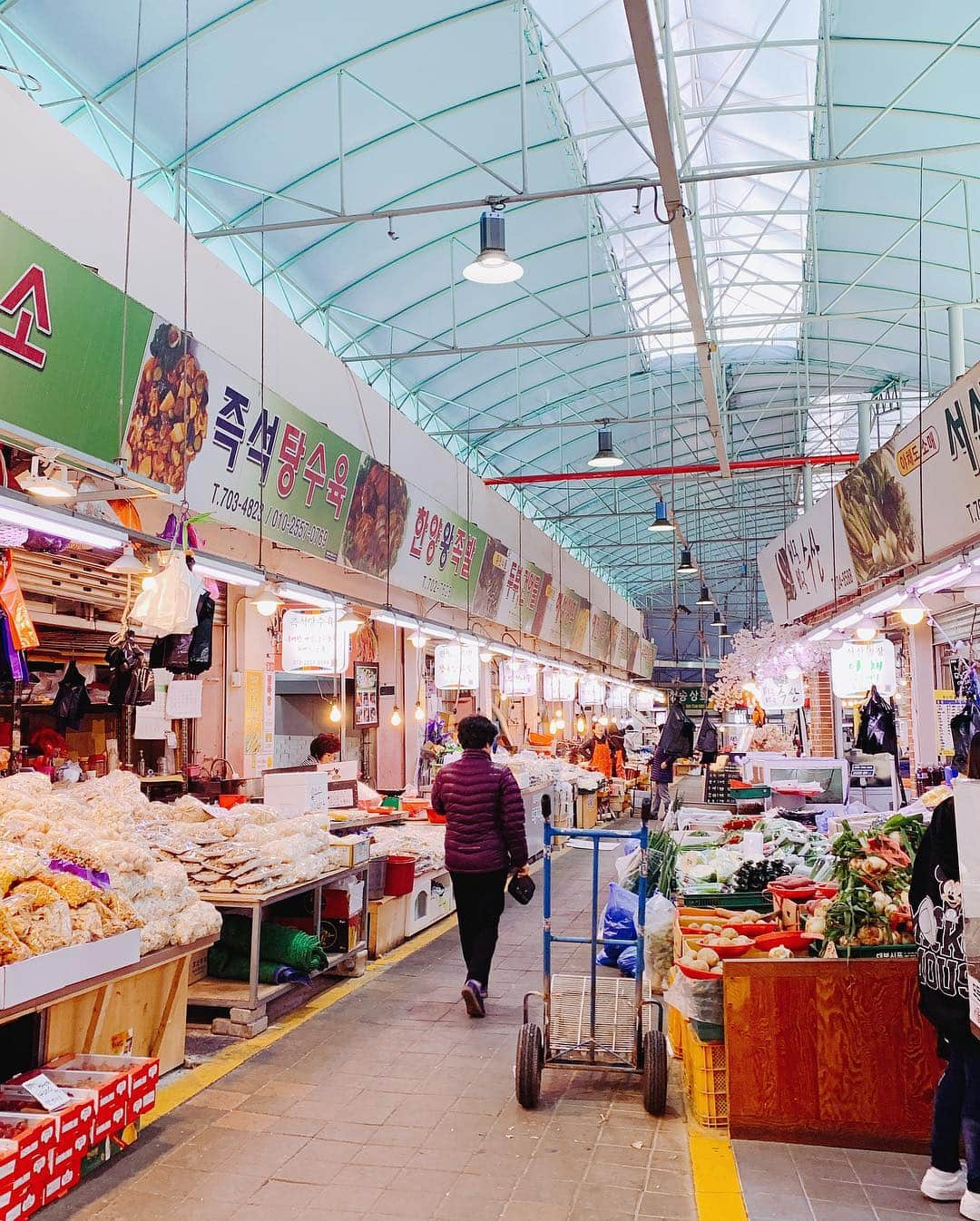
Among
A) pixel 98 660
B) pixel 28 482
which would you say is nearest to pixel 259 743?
pixel 98 660

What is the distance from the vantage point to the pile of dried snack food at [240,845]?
20.7 ft

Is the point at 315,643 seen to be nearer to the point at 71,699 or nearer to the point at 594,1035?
the point at 71,699

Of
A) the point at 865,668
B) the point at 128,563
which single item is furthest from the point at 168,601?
the point at 865,668

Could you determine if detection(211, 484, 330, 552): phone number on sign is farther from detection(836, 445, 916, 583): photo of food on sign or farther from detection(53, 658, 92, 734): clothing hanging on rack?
detection(836, 445, 916, 583): photo of food on sign

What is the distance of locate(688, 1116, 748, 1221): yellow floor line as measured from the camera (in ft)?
12.8

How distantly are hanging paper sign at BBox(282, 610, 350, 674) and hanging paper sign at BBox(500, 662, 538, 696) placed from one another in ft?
24.1

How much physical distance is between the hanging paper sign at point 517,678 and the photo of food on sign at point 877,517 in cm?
584

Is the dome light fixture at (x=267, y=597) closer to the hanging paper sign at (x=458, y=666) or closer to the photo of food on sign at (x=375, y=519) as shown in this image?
the photo of food on sign at (x=375, y=519)

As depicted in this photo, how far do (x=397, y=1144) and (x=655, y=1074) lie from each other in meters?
1.29

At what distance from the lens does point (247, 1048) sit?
5887 mm

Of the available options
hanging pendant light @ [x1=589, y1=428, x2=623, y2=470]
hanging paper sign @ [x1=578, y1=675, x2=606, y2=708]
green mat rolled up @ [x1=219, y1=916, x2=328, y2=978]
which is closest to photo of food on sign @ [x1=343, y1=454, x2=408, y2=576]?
hanging pendant light @ [x1=589, y1=428, x2=623, y2=470]

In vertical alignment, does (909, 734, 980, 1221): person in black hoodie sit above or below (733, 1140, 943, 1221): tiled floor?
above

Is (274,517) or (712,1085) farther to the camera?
(274,517)

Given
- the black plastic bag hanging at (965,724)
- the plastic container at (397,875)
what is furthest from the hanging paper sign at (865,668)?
the plastic container at (397,875)
